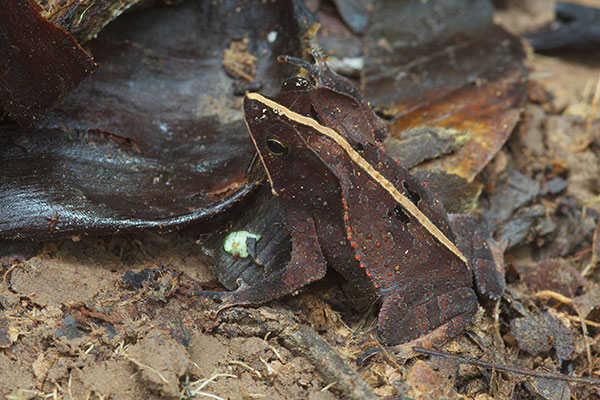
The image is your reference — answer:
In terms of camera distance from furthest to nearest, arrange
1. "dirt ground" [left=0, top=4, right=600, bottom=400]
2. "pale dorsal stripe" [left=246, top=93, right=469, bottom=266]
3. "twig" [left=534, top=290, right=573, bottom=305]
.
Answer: "twig" [left=534, top=290, right=573, bottom=305]
"pale dorsal stripe" [left=246, top=93, right=469, bottom=266]
"dirt ground" [left=0, top=4, right=600, bottom=400]

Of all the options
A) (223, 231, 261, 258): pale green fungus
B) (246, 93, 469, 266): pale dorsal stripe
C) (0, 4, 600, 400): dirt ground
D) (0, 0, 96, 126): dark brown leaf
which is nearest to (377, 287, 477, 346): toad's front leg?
(0, 4, 600, 400): dirt ground

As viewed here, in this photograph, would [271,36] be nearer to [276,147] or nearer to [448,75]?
[276,147]

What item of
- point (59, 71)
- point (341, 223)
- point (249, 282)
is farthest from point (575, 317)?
point (59, 71)

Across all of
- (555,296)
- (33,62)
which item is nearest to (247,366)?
(33,62)

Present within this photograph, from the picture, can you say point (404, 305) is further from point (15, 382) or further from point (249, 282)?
point (15, 382)

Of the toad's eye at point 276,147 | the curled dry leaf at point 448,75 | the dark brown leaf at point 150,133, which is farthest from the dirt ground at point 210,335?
the curled dry leaf at point 448,75

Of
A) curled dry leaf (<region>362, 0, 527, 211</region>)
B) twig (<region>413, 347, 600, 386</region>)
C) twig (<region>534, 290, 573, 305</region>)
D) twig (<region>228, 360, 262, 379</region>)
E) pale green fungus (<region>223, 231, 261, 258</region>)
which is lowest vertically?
twig (<region>534, 290, 573, 305</region>)

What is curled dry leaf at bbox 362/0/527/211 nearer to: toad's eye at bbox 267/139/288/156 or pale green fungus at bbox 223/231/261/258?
toad's eye at bbox 267/139/288/156
